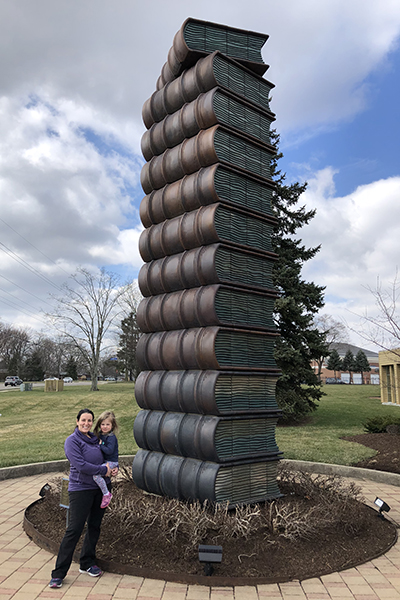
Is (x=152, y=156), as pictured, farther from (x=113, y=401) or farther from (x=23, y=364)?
(x=23, y=364)

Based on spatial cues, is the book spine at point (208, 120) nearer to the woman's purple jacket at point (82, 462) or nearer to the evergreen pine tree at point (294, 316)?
the woman's purple jacket at point (82, 462)

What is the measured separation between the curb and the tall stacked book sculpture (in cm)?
300

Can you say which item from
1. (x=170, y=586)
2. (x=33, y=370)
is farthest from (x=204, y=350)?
(x=33, y=370)

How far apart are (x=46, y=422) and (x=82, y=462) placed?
16.9 metres

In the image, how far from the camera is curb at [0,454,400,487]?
8.71m

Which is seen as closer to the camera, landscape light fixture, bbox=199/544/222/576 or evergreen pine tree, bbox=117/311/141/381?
landscape light fixture, bbox=199/544/222/576

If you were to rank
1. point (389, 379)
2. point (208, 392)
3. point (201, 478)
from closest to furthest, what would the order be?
point (201, 478), point (208, 392), point (389, 379)

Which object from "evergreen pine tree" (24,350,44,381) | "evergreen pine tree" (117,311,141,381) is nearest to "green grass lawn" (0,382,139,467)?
"evergreen pine tree" (117,311,141,381)

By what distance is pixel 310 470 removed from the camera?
9.26m

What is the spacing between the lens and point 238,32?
6.92 metres

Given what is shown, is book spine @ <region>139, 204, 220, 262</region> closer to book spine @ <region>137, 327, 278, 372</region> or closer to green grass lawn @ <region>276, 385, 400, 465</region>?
book spine @ <region>137, 327, 278, 372</region>

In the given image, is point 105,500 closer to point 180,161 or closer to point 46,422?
point 180,161

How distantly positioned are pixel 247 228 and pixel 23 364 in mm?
71159

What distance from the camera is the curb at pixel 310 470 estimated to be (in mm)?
8711
